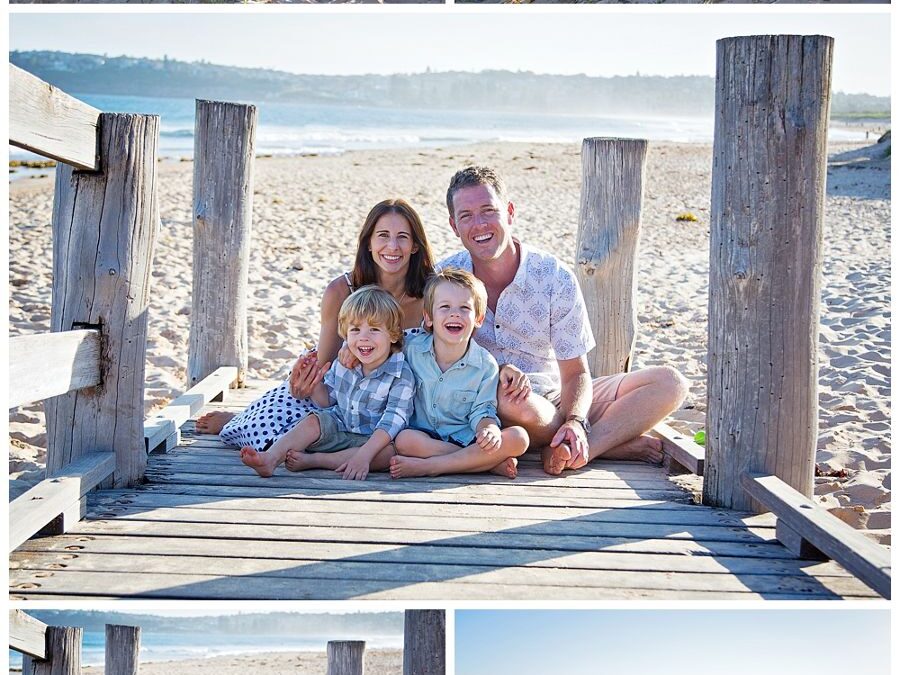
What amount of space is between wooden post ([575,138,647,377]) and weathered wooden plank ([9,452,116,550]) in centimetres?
270

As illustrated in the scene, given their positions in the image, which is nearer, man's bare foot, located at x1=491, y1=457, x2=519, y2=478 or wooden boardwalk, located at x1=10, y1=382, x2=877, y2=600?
wooden boardwalk, located at x1=10, y1=382, x2=877, y2=600

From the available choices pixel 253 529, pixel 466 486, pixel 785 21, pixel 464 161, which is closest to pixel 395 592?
pixel 253 529

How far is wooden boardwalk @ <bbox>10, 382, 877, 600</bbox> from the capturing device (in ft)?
8.70

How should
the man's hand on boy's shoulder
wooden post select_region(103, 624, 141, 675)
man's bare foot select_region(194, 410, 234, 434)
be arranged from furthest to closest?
1. wooden post select_region(103, 624, 141, 675)
2. man's bare foot select_region(194, 410, 234, 434)
3. the man's hand on boy's shoulder

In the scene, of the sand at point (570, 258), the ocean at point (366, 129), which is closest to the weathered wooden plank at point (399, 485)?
the sand at point (570, 258)

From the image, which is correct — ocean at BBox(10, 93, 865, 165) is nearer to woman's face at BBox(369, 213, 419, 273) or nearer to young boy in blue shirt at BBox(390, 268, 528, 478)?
woman's face at BBox(369, 213, 419, 273)

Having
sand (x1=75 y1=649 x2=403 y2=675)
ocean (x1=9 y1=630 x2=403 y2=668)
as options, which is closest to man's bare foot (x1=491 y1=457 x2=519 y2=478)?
sand (x1=75 y1=649 x2=403 y2=675)

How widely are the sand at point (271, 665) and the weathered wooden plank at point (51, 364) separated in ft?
27.5

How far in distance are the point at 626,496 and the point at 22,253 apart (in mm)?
8215

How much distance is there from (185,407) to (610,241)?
2341 millimetres

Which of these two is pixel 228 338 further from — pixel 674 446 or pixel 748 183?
pixel 748 183

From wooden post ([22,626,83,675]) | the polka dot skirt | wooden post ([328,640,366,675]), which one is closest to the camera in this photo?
the polka dot skirt

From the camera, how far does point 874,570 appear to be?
2.51m

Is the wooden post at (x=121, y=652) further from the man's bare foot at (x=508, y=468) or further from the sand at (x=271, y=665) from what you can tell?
the sand at (x=271, y=665)
